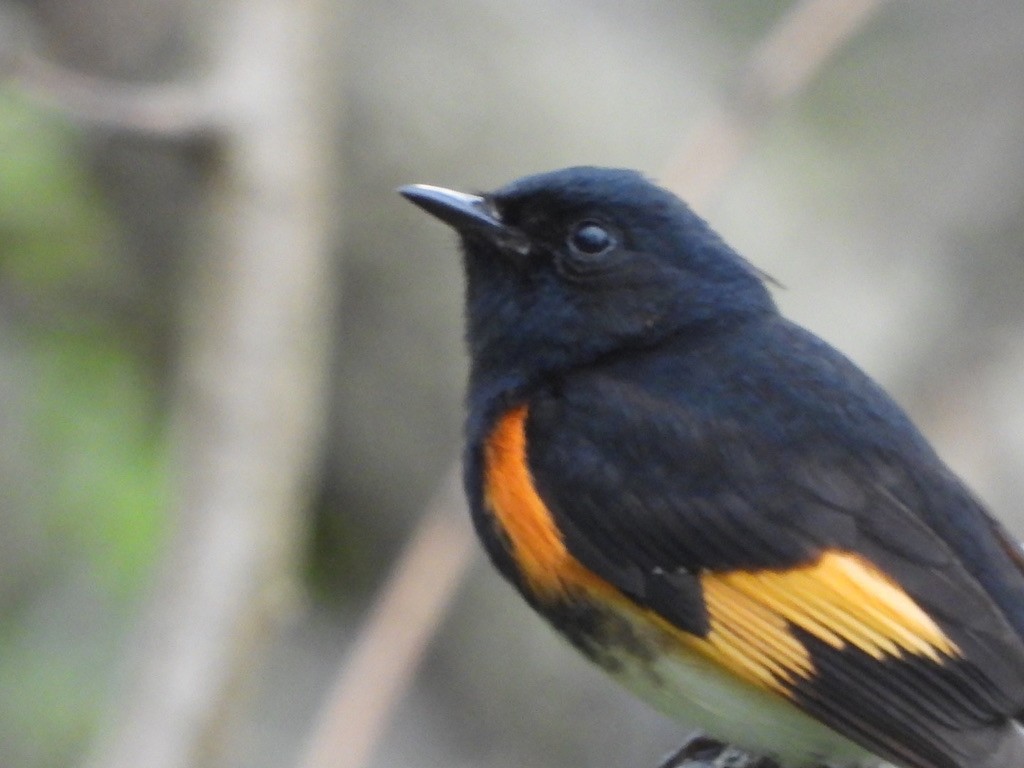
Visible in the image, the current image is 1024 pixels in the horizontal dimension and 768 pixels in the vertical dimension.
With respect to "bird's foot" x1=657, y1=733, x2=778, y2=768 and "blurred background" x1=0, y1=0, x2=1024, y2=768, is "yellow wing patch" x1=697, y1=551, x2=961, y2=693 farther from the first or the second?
"blurred background" x1=0, y1=0, x2=1024, y2=768

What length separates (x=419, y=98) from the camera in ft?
16.6

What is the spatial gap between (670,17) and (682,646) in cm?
475

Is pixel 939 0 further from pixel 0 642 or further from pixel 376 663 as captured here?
pixel 376 663

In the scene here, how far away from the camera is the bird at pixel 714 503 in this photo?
264cm

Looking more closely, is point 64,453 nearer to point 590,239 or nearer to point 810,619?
point 590,239

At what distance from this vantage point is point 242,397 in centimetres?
405

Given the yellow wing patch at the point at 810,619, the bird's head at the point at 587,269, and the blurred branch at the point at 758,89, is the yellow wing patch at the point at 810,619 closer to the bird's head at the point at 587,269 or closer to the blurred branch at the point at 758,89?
the bird's head at the point at 587,269

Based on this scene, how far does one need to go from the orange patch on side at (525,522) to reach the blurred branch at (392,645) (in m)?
0.37

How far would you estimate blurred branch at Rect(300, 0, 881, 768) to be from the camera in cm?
338

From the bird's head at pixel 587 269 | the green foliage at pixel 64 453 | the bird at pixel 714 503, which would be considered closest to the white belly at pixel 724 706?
the bird at pixel 714 503

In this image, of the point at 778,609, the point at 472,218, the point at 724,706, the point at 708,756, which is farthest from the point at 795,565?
the point at 472,218

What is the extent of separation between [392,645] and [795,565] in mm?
952

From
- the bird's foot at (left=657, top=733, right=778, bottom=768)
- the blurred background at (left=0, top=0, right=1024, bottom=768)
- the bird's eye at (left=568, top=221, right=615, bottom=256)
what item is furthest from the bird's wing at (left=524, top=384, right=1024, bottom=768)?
the blurred background at (left=0, top=0, right=1024, bottom=768)

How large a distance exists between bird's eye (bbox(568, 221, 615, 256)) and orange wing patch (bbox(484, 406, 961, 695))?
0.48 metres
